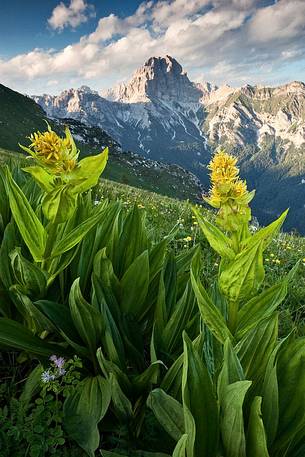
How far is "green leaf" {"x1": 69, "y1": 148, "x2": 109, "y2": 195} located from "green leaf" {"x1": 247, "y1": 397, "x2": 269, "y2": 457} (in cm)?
127

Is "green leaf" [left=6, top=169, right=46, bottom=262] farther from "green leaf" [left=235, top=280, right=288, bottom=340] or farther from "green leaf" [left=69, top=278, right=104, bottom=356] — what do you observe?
"green leaf" [left=235, top=280, right=288, bottom=340]

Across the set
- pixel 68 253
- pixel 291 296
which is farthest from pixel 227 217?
pixel 291 296

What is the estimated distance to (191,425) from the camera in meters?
1.56

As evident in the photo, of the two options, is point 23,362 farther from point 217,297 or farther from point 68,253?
point 217,297

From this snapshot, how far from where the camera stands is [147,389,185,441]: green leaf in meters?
1.90

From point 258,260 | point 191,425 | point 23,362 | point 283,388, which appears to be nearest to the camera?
point 191,425

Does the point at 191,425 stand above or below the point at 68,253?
below

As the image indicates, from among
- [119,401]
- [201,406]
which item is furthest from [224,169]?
[119,401]

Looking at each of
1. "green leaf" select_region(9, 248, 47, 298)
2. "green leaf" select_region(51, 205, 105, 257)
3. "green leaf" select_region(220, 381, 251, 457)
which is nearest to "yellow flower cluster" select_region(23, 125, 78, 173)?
"green leaf" select_region(51, 205, 105, 257)

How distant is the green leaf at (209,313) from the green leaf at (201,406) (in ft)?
0.77

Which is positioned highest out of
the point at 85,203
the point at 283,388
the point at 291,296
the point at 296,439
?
the point at 85,203

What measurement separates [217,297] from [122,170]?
139265mm

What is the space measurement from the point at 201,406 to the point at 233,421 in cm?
15

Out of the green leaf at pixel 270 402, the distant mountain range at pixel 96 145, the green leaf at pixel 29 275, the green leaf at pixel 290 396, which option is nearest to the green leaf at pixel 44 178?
the green leaf at pixel 29 275
